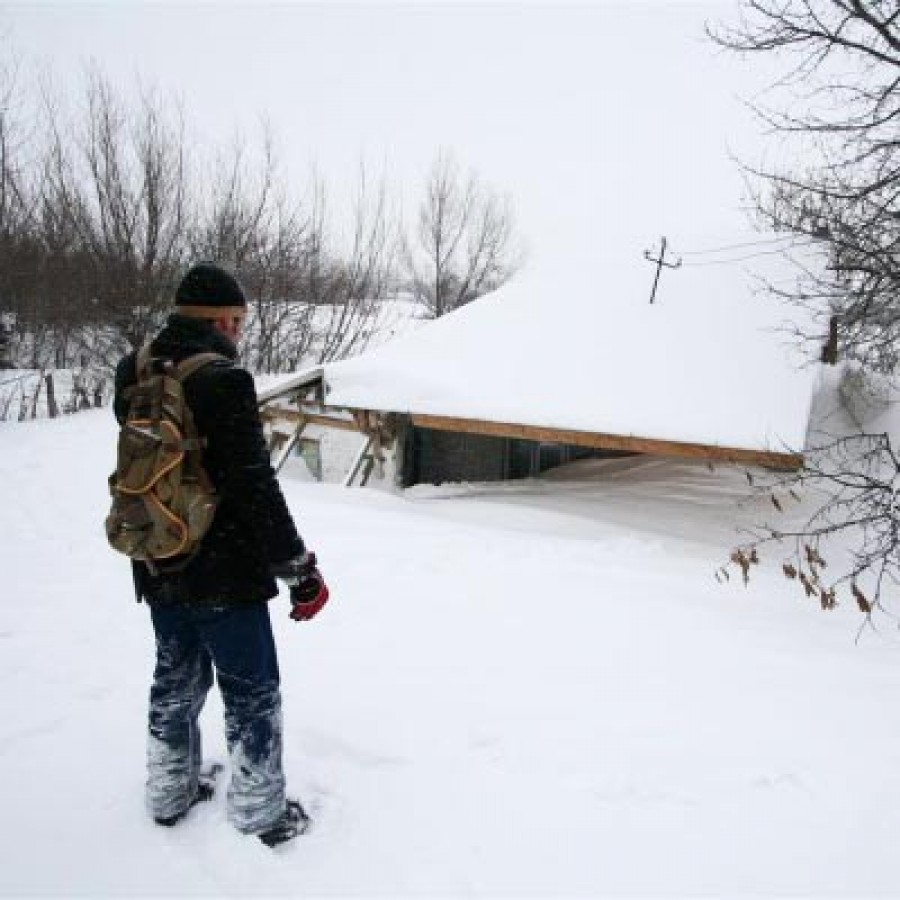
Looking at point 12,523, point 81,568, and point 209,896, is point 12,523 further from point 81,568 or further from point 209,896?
point 209,896

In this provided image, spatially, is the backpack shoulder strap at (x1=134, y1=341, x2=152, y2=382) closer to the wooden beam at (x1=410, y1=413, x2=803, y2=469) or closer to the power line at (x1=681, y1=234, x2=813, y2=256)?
the wooden beam at (x1=410, y1=413, x2=803, y2=469)

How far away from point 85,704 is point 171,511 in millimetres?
1709

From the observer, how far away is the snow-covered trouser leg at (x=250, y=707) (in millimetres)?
2193

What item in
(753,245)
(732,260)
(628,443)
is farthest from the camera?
(753,245)

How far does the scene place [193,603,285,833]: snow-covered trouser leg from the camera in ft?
7.20

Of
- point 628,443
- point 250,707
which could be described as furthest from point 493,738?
point 628,443

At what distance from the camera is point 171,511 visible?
6.89 feet

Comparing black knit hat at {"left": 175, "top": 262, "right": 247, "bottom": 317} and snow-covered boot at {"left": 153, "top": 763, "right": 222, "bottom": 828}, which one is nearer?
black knit hat at {"left": 175, "top": 262, "right": 247, "bottom": 317}

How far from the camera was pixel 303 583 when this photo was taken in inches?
87.7

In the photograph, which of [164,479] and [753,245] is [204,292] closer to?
[164,479]

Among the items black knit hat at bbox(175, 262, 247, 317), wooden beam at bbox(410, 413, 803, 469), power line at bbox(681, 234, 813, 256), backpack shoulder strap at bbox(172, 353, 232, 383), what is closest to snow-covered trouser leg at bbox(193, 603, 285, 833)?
backpack shoulder strap at bbox(172, 353, 232, 383)

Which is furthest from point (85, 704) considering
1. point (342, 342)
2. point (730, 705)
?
point (342, 342)

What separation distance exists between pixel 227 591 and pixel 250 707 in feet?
1.41

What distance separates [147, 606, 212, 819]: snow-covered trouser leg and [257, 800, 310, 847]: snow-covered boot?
348 mm
